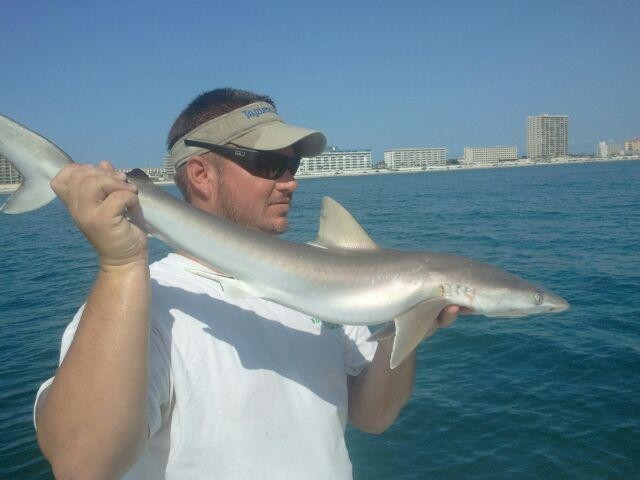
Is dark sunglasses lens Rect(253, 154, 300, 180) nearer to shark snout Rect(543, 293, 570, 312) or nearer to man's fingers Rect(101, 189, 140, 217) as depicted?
man's fingers Rect(101, 189, 140, 217)

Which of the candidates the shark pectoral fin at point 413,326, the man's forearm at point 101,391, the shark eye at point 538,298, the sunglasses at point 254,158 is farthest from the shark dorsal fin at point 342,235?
the man's forearm at point 101,391

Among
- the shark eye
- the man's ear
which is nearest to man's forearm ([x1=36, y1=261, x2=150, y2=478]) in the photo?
the man's ear

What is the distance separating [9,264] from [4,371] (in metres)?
18.1

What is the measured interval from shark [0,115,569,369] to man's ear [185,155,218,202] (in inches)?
18.4

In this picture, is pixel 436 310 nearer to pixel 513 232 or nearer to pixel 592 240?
pixel 592 240

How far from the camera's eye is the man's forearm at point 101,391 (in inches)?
79.3

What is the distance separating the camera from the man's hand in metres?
2.09

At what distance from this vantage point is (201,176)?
3.05m

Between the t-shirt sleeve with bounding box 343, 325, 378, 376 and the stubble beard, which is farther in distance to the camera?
the t-shirt sleeve with bounding box 343, 325, 378, 376

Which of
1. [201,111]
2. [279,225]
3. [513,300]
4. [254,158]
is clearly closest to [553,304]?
[513,300]

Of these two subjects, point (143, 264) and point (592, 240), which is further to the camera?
point (592, 240)

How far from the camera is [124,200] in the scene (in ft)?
7.01

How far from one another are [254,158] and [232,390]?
1309mm

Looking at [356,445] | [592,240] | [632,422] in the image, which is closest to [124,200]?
[356,445]
